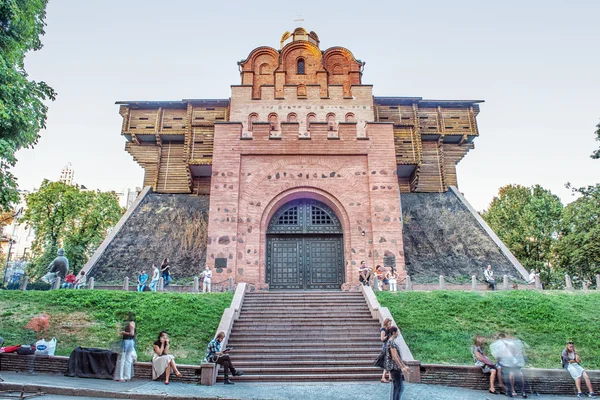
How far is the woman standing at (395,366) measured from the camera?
768cm


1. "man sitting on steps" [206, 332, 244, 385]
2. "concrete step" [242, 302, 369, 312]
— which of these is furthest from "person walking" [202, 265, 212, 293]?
"man sitting on steps" [206, 332, 244, 385]

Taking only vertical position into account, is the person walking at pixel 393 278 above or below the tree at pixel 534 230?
below

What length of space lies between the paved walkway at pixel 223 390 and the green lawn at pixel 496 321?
6.54 ft

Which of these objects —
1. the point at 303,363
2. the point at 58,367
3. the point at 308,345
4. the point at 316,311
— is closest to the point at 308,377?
the point at 303,363

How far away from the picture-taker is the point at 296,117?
25031 millimetres

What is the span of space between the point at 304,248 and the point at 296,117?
8.34m

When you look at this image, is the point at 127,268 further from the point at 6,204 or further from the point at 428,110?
the point at 428,110

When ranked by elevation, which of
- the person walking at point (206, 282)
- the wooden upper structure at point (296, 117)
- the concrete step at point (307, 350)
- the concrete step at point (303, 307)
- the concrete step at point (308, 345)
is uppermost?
the wooden upper structure at point (296, 117)

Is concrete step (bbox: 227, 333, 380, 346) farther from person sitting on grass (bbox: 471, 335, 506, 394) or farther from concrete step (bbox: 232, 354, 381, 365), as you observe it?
person sitting on grass (bbox: 471, 335, 506, 394)

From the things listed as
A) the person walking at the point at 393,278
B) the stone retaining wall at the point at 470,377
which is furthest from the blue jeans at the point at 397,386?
the person walking at the point at 393,278

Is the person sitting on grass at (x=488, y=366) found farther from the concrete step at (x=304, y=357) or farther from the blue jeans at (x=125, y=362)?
the blue jeans at (x=125, y=362)

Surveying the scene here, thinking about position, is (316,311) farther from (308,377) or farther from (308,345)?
(308,377)

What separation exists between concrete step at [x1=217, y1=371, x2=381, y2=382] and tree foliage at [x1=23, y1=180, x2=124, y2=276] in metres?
27.4

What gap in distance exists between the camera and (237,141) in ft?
70.8
